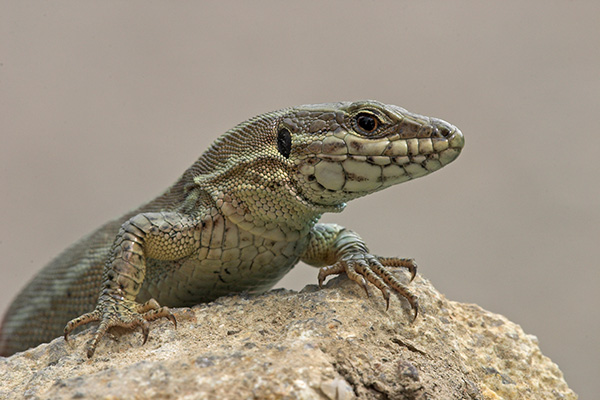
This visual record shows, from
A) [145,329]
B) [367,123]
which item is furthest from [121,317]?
[367,123]

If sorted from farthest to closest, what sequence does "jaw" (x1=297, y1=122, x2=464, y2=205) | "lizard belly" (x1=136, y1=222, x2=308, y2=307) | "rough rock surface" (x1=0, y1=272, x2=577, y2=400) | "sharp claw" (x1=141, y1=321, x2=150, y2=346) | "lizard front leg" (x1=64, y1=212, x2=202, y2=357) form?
"lizard belly" (x1=136, y1=222, x2=308, y2=307), "jaw" (x1=297, y1=122, x2=464, y2=205), "lizard front leg" (x1=64, y1=212, x2=202, y2=357), "sharp claw" (x1=141, y1=321, x2=150, y2=346), "rough rock surface" (x1=0, y1=272, x2=577, y2=400)

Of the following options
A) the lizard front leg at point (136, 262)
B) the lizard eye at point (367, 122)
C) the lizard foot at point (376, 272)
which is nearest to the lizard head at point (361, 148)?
the lizard eye at point (367, 122)

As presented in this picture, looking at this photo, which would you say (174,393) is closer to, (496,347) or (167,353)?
(167,353)

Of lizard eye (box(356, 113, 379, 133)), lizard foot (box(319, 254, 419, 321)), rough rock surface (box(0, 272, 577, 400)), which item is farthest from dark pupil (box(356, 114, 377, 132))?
rough rock surface (box(0, 272, 577, 400))

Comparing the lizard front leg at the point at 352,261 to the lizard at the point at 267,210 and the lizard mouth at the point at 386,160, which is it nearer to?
the lizard at the point at 267,210

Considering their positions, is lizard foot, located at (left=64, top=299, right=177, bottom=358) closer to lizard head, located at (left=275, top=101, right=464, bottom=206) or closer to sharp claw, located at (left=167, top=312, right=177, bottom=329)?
sharp claw, located at (left=167, top=312, right=177, bottom=329)

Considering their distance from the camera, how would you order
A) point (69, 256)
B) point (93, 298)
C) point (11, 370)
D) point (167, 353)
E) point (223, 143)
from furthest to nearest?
1. point (69, 256)
2. point (93, 298)
3. point (223, 143)
4. point (11, 370)
5. point (167, 353)

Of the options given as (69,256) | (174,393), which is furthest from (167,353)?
(69,256)
